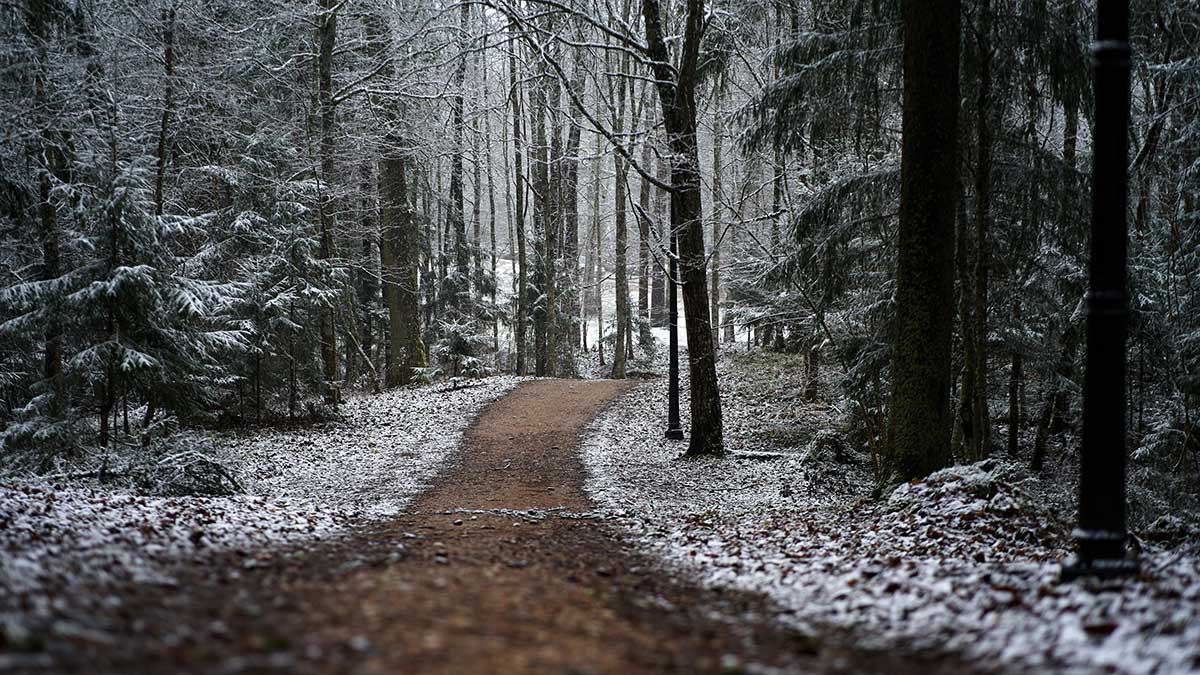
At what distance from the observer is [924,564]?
5.14 meters

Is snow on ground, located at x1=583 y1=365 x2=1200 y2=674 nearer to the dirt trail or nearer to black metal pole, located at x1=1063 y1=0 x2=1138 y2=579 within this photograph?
black metal pole, located at x1=1063 y1=0 x2=1138 y2=579

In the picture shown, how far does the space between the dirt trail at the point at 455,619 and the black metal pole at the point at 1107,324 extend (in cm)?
163

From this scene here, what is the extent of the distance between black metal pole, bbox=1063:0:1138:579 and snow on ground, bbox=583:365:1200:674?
0.29 meters

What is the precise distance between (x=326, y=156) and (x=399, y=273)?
406cm

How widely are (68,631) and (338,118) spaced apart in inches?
774

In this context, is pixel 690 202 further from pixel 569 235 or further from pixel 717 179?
pixel 569 235

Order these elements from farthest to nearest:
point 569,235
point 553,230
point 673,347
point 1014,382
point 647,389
A: point 569,235 → point 553,230 → point 647,389 → point 673,347 → point 1014,382

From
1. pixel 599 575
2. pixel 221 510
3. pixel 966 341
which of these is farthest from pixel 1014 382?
pixel 221 510

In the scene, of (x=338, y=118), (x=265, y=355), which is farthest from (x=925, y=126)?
(x=338, y=118)

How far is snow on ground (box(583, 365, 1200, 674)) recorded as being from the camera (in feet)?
11.0

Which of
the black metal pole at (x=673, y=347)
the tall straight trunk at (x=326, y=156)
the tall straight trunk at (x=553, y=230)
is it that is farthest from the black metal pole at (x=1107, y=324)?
the tall straight trunk at (x=553, y=230)

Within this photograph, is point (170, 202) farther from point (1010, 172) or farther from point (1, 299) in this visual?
point (1010, 172)

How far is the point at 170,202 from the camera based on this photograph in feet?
50.0

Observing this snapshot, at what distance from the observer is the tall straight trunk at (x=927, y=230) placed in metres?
7.39
